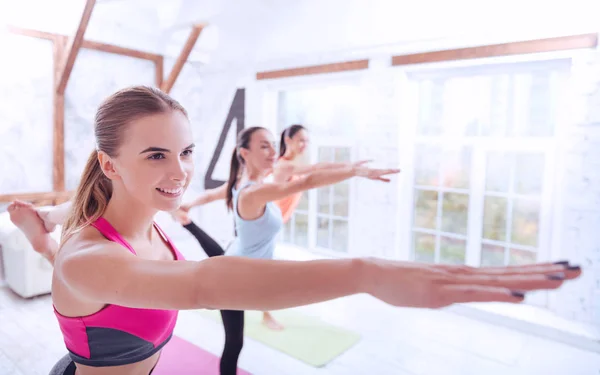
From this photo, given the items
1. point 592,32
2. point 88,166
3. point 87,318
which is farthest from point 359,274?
point 592,32

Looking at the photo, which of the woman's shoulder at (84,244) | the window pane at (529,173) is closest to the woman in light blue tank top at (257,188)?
the woman's shoulder at (84,244)

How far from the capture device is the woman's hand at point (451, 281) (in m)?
0.52

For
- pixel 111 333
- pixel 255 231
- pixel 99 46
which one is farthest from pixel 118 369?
pixel 99 46

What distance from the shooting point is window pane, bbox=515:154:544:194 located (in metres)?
3.36

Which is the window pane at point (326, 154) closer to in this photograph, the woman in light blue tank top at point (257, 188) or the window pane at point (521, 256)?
the woman in light blue tank top at point (257, 188)

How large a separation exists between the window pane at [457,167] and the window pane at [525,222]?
0.46 metres

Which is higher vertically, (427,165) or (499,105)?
(499,105)

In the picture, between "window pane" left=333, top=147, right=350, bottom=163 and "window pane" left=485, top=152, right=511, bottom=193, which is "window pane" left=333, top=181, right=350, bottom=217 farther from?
"window pane" left=485, top=152, right=511, bottom=193

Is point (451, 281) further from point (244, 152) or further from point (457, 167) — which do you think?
point (457, 167)

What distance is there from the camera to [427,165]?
13.0 feet

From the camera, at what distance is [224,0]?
4258 mm

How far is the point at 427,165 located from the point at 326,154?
47.2 inches

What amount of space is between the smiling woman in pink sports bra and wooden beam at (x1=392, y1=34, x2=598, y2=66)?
296 centimetres

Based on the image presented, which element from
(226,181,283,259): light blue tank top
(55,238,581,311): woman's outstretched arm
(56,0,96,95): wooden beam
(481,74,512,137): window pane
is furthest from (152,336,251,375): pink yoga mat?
(56,0,96,95): wooden beam
